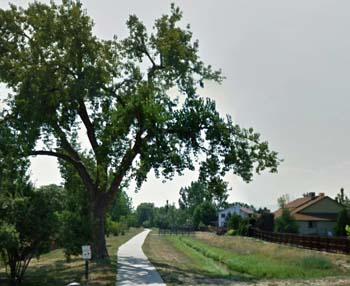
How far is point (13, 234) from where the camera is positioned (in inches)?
733

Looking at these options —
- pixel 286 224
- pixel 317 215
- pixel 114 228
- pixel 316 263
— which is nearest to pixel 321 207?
pixel 317 215

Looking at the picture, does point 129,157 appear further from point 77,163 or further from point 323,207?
point 323,207

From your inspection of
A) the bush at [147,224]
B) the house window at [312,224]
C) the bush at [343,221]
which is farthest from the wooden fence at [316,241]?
the bush at [147,224]

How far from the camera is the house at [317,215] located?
214 feet

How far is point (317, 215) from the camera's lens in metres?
67.6

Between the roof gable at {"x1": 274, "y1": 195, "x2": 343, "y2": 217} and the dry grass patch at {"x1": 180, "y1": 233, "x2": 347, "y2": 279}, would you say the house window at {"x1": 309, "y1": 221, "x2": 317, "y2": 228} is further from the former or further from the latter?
the dry grass patch at {"x1": 180, "y1": 233, "x2": 347, "y2": 279}

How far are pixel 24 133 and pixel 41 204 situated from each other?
615 centimetres

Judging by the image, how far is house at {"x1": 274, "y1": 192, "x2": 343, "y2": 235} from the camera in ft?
214

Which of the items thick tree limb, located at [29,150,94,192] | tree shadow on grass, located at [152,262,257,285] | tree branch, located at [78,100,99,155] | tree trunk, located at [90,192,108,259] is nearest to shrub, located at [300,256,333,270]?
tree shadow on grass, located at [152,262,257,285]

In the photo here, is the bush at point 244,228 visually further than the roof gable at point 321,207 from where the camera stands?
No

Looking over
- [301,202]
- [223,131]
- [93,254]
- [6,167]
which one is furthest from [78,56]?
[301,202]

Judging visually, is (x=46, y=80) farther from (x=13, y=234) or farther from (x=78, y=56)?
(x=13, y=234)

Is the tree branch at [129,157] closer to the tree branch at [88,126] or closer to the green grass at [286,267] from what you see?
the tree branch at [88,126]

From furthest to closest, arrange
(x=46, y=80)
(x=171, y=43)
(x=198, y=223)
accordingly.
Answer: (x=198, y=223) < (x=171, y=43) < (x=46, y=80)
